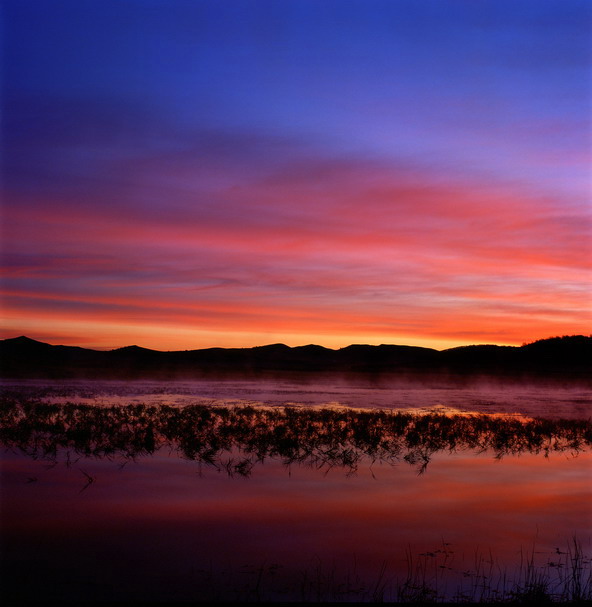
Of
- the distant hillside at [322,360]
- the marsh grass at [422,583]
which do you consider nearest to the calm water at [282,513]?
the marsh grass at [422,583]

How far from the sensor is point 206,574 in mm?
7172

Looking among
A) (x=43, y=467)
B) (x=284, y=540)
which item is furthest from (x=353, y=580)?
(x=43, y=467)

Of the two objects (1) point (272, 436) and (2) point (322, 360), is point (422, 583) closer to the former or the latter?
(1) point (272, 436)

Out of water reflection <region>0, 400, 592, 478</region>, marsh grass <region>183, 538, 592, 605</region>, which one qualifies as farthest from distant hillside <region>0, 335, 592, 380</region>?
marsh grass <region>183, 538, 592, 605</region>

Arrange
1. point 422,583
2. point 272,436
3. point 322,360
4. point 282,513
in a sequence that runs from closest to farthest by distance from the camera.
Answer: point 422,583
point 282,513
point 272,436
point 322,360

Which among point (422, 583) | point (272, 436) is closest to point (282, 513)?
point (422, 583)

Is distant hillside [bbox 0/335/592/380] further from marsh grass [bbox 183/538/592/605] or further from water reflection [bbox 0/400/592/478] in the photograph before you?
marsh grass [bbox 183/538/592/605]

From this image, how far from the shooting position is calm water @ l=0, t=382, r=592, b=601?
7.07 m

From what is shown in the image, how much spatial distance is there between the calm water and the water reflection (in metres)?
0.10

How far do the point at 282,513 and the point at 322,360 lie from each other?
133903mm

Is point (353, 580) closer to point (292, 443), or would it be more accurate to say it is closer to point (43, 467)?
point (43, 467)

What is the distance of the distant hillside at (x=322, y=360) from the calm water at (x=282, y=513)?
68848 mm

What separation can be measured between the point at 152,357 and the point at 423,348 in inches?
2340

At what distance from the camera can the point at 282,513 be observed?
9.83 m
